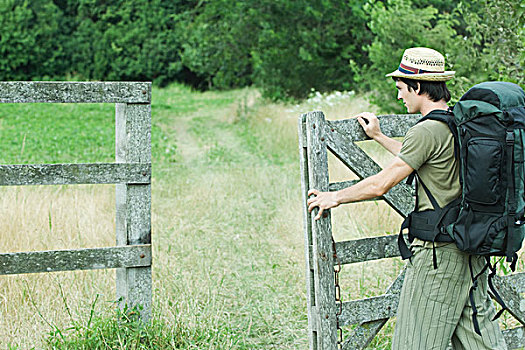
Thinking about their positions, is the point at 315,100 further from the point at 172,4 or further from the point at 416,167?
the point at 172,4

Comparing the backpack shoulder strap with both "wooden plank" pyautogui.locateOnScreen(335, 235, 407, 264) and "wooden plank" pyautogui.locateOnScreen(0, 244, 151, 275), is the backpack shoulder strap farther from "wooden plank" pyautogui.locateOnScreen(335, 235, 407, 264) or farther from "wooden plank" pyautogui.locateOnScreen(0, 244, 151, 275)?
"wooden plank" pyautogui.locateOnScreen(0, 244, 151, 275)

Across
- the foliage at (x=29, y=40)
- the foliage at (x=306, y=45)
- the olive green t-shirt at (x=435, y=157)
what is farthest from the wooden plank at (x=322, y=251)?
the foliage at (x=29, y=40)

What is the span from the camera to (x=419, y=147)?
9.95 ft

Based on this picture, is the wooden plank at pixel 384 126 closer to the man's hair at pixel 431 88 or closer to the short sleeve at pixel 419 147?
the man's hair at pixel 431 88

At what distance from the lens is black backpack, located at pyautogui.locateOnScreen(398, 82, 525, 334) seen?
2844mm

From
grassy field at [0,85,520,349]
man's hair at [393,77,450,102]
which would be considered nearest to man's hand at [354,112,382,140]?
man's hair at [393,77,450,102]

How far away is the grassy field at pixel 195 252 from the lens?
4398 millimetres

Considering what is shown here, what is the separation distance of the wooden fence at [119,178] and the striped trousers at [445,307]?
1.81m

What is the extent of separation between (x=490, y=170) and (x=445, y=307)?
0.74 metres

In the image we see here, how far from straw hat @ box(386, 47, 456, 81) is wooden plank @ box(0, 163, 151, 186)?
1.80m

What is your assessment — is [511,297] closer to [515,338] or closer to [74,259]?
[515,338]

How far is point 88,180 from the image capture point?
4035mm

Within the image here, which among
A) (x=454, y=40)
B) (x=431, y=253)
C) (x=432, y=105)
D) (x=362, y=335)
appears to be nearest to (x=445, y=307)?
(x=431, y=253)

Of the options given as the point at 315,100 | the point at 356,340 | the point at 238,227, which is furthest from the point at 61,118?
the point at 356,340
